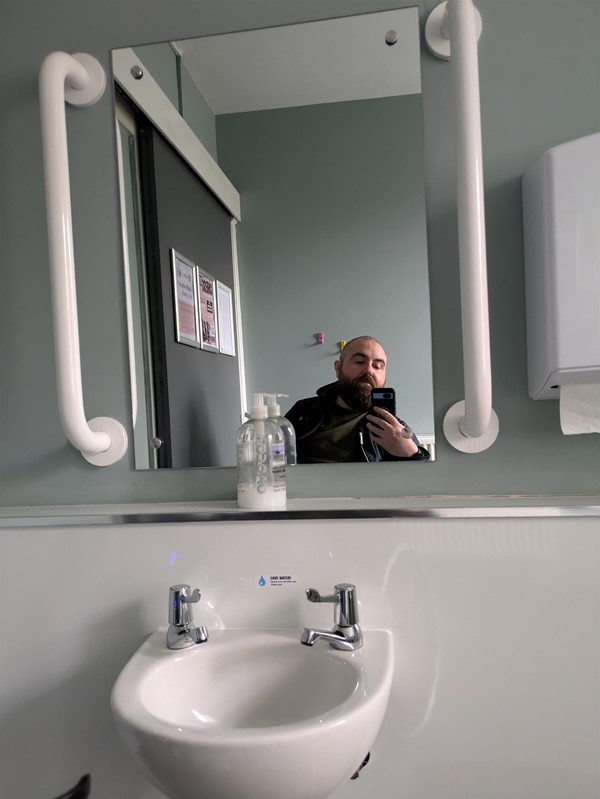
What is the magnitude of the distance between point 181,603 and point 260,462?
255 mm

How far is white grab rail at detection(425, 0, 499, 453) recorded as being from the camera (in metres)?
0.81

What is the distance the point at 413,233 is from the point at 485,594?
0.61 m

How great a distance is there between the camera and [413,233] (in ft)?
3.14

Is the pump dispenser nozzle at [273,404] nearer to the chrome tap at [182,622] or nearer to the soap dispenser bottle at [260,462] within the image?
the soap dispenser bottle at [260,462]

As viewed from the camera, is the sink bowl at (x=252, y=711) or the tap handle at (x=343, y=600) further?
the tap handle at (x=343, y=600)

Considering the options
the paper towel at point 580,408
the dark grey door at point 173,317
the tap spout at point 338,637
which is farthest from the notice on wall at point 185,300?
the paper towel at point 580,408

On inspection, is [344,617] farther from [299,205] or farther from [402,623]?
[299,205]

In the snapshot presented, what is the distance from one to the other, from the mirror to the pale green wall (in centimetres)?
3

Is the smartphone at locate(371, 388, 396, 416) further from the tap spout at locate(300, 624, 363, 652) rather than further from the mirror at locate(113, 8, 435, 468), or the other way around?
the tap spout at locate(300, 624, 363, 652)

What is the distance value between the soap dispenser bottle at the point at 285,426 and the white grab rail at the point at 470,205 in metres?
0.32

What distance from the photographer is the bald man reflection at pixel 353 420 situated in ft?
3.19

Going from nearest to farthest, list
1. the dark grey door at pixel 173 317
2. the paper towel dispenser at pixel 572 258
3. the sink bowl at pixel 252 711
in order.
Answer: the sink bowl at pixel 252 711, the paper towel dispenser at pixel 572 258, the dark grey door at pixel 173 317

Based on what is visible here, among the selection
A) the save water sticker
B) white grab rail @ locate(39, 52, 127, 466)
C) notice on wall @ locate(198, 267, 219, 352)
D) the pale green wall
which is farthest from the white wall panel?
notice on wall @ locate(198, 267, 219, 352)

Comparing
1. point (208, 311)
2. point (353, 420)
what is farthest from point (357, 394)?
point (208, 311)
